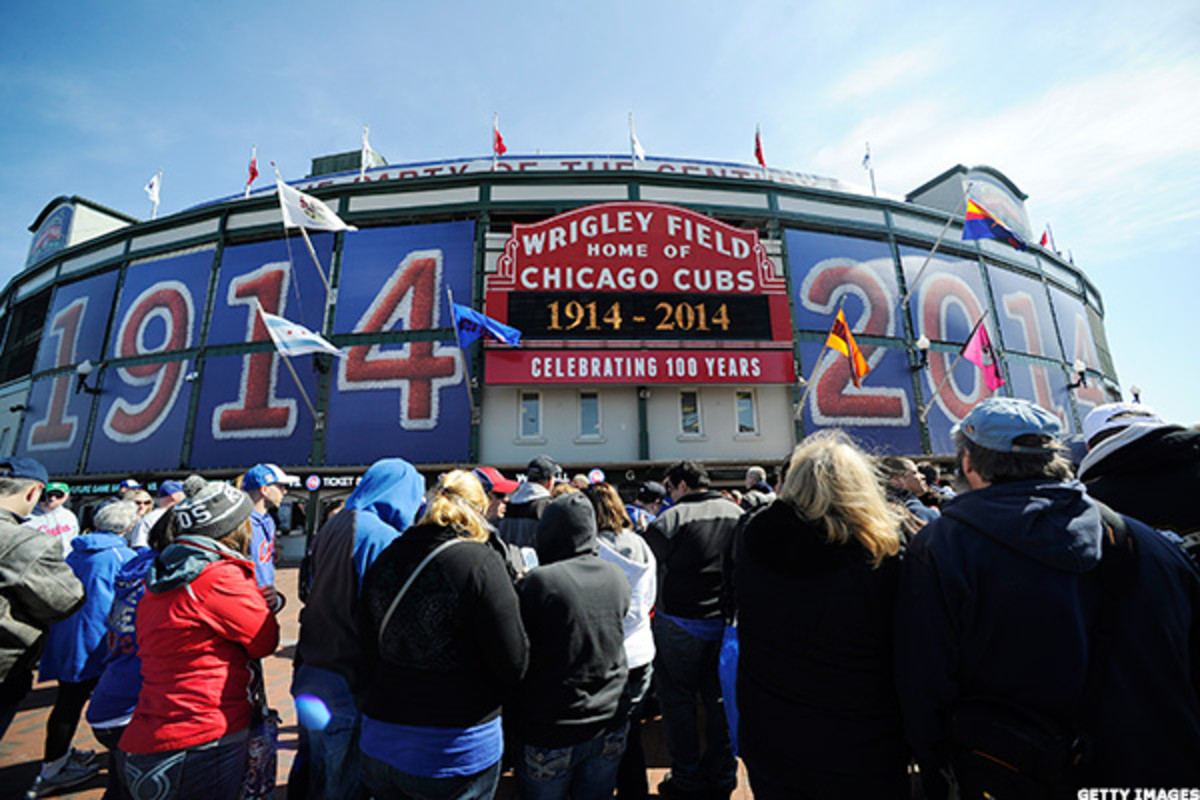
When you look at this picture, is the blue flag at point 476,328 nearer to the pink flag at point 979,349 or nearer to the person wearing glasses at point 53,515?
the person wearing glasses at point 53,515

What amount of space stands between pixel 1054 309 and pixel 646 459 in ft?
65.6

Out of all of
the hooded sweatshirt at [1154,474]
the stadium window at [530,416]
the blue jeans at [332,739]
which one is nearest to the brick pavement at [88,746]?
the blue jeans at [332,739]

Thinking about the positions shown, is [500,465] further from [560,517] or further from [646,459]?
[560,517]

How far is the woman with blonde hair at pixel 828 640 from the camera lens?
1911 mm

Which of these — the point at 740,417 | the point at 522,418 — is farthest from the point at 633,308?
the point at 740,417

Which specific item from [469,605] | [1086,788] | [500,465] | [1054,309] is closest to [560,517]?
[469,605]

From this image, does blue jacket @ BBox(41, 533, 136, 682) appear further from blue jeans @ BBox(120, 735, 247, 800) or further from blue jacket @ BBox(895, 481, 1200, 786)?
blue jacket @ BBox(895, 481, 1200, 786)

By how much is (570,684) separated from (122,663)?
3.12 metres

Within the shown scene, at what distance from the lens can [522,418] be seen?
15.6 meters

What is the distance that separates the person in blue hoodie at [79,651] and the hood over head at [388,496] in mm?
2958

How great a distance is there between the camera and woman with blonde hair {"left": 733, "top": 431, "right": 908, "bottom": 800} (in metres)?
1.91

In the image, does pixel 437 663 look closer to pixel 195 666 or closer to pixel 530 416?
pixel 195 666

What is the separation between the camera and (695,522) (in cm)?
389

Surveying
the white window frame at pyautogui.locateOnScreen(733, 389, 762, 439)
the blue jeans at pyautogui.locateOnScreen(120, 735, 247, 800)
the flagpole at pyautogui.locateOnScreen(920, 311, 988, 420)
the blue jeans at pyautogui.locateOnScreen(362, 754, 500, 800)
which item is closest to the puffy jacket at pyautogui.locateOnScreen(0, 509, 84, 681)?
the blue jeans at pyautogui.locateOnScreen(120, 735, 247, 800)
